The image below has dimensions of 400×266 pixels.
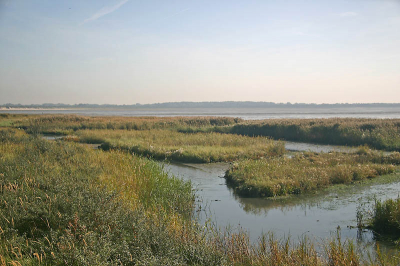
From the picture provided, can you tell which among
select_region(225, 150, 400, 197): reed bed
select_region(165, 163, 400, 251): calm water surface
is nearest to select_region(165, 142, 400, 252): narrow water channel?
select_region(165, 163, 400, 251): calm water surface

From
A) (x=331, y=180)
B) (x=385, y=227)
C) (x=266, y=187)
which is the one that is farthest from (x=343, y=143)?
(x=385, y=227)

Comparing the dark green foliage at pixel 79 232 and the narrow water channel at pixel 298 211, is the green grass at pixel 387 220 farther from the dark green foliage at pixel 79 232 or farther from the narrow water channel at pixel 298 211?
the dark green foliage at pixel 79 232

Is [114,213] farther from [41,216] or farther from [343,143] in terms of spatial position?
[343,143]

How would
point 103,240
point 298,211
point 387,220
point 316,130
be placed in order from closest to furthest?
point 103,240 < point 387,220 < point 298,211 < point 316,130

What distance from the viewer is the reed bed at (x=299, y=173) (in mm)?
14000

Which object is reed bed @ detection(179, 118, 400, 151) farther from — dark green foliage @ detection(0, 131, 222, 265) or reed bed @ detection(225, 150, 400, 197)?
dark green foliage @ detection(0, 131, 222, 265)

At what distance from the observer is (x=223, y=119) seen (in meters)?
51.5

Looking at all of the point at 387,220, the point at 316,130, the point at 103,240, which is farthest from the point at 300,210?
the point at 316,130

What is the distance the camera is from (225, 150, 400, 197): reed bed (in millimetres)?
14000

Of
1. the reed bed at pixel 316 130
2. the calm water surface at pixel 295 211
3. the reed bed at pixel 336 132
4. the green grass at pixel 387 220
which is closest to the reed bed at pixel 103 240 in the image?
the calm water surface at pixel 295 211

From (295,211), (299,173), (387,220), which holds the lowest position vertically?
(295,211)

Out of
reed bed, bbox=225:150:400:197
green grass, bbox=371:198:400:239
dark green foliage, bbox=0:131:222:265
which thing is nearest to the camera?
dark green foliage, bbox=0:131:222:265

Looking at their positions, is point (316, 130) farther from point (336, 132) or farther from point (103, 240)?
point (103, 240)

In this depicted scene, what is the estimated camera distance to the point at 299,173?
15633mm
